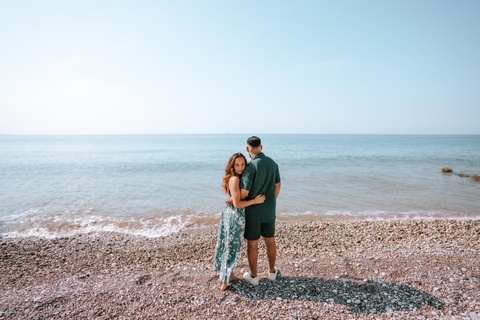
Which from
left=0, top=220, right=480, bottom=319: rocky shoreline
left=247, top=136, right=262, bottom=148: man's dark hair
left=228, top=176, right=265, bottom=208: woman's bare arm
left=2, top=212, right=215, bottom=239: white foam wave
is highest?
left=247, top=136, right=262, bottom=148: man's dark hair

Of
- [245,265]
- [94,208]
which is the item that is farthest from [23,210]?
[245,265]

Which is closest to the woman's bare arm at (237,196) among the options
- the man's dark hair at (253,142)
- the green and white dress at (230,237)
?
the green and white dress at (230,237)

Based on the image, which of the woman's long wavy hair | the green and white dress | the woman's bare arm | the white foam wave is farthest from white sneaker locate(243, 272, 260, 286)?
the white foam wave

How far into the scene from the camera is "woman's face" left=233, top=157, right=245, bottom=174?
162 inches

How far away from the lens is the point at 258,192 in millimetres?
4238

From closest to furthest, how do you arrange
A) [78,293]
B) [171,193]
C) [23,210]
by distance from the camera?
[78,293]
[23,210]
[171,193]

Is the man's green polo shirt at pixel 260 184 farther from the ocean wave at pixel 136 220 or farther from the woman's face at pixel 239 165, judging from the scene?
the ocean wave at pixel 136 220

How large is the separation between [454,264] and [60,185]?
20320 millimetres

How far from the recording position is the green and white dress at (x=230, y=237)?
4.33 metres

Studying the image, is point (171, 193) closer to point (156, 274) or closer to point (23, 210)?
point (23, 210)

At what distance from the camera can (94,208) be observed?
11484 mm

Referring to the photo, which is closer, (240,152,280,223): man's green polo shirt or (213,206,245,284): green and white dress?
(240,152,280,223): man's green polo shirt

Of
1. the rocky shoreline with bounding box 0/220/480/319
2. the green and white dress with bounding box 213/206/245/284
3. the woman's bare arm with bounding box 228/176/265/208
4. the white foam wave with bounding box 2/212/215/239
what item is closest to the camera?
the rocky shoreline with bounding box 0/220/480/319

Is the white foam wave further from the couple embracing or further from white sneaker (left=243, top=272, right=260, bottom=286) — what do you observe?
the couple embracing
